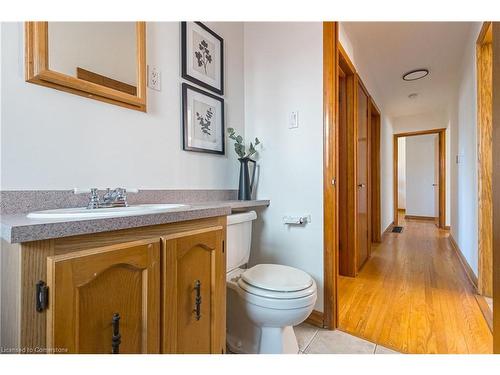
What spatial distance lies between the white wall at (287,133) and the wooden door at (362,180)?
3.85 ft

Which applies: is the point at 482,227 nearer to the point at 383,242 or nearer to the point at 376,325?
the point at 376,325

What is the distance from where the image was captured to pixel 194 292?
914mm

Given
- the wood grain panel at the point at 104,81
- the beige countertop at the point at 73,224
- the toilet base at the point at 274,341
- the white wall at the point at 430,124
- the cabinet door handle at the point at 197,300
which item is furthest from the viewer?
the white wall at the point at 430,124

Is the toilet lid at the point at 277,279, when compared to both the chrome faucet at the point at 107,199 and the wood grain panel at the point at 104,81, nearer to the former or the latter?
the chrome faucet at the point at 107,199

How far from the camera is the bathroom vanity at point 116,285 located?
0.56 metres

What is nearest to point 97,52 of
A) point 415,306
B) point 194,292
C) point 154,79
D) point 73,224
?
point 154,79

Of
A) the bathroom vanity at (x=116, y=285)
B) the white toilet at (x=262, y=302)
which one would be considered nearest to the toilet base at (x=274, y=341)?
the white toilet at (x=262, y=302)

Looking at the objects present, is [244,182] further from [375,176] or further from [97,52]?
[375,176]

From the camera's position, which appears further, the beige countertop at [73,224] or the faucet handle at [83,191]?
the faucet handle at [83,191]

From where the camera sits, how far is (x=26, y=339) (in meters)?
0.56

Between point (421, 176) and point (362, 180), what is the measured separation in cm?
461

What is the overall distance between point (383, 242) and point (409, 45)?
2641 mm

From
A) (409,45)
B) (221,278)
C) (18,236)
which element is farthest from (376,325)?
(409,45)

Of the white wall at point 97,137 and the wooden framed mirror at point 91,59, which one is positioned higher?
the wooden framed mirror at point 91,59
